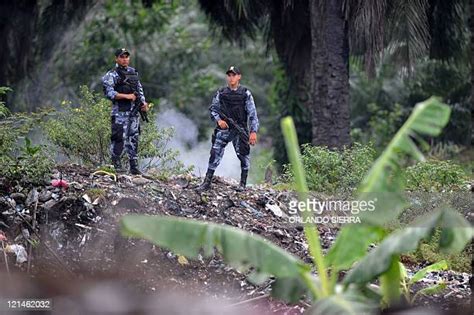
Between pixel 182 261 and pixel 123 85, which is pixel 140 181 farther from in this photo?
pixel 182 261

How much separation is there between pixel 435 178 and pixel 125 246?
563 cm

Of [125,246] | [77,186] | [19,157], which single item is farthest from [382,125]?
[125,246]

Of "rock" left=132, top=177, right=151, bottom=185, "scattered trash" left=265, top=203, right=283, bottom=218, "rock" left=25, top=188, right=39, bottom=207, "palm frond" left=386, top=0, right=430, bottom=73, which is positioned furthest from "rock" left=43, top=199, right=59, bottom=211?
"palm frond" left=386, top=0, right=430, bottom=73

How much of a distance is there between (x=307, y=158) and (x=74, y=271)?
4.72m

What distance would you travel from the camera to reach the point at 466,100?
2314cm

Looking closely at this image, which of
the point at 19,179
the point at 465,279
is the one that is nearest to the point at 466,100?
the point at 465,279

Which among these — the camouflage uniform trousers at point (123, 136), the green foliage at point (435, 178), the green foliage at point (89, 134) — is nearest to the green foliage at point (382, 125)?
the green foliage at point (435, 178)

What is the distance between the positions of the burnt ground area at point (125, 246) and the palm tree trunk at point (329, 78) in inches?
144

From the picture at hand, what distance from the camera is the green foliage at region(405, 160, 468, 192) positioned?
13.8 meters

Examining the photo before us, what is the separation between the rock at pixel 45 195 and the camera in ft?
35.9

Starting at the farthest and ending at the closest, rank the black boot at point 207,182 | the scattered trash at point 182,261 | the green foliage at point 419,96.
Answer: the green foliage at point 419,96 < the black boot at point 207,182 < the scattered trash at point 182,261

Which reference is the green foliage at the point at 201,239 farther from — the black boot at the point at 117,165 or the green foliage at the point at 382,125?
the green foliage at the point at 382,125

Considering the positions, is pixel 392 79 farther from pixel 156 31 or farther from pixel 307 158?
pixel 307 158

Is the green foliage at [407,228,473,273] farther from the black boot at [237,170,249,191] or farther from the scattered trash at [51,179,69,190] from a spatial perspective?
the scattered trash at [51,179,69,190]
